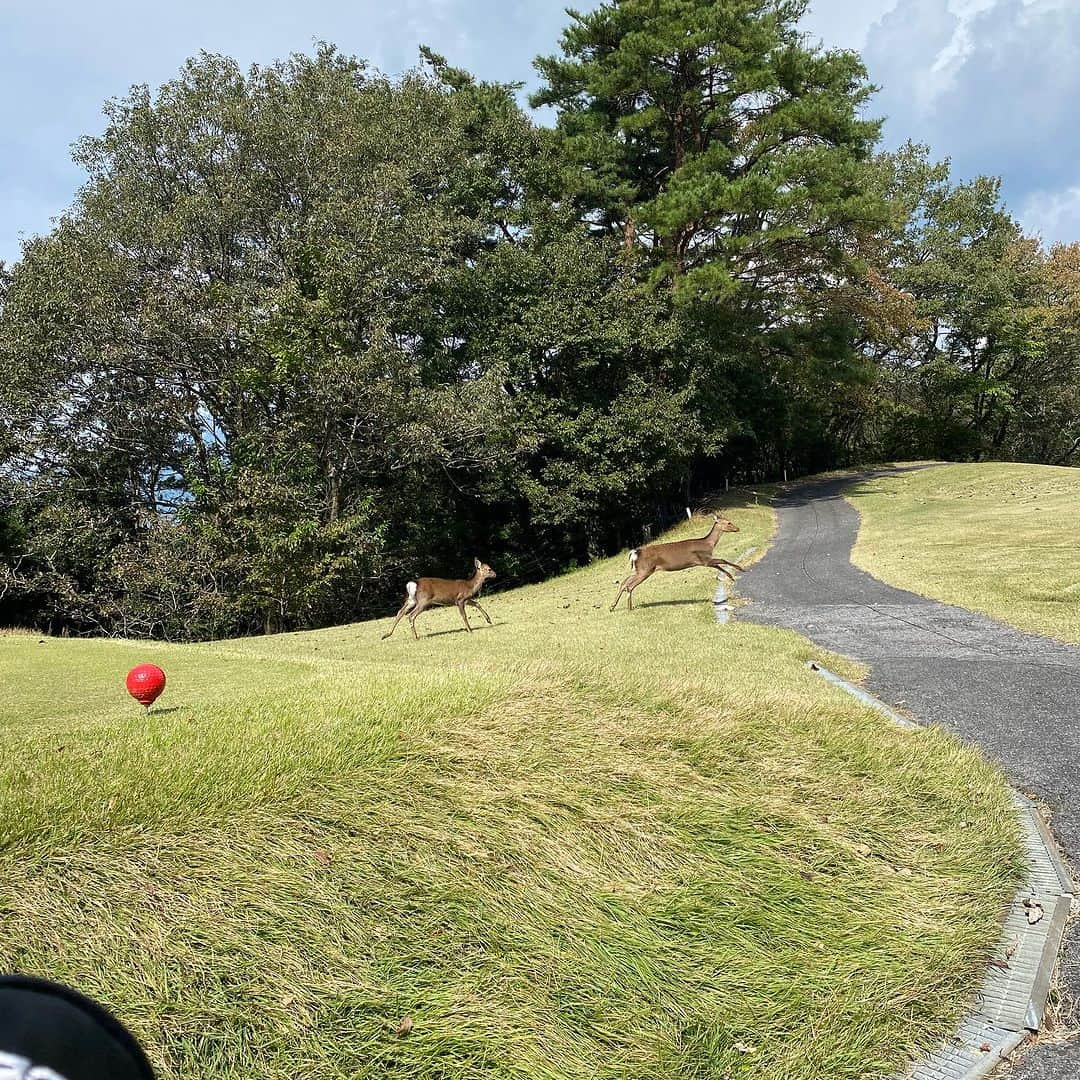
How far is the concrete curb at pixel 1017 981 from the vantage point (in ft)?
8.48

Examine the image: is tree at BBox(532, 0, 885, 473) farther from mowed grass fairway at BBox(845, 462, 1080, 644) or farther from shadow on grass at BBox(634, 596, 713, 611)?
shadow on grass at BBox(634, 596, 713, 611)

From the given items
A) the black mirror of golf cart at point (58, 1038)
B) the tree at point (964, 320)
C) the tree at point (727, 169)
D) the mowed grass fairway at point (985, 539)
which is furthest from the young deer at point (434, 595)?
the tree at point (964, 320)

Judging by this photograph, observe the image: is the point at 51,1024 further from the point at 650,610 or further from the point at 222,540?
the point at 222,540

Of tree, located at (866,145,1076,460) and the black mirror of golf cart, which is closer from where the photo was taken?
the black mirror of golf cart

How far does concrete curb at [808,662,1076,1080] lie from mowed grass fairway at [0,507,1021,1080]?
8cm

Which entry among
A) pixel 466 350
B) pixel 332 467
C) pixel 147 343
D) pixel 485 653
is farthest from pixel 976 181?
pixel 485 653

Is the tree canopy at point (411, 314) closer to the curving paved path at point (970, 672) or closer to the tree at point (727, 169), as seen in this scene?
the tree at point (727, 169)

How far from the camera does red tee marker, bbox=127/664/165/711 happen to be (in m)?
4.23

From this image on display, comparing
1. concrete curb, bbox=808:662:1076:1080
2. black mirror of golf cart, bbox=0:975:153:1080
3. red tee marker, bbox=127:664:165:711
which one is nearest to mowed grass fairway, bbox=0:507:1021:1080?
concrete curb, bbox=808:662:1076:1080

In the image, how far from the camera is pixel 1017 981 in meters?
2.90

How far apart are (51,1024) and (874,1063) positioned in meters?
2.69

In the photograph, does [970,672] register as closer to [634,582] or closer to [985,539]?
[634,582]

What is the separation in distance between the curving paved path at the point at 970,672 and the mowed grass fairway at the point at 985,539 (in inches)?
22.4

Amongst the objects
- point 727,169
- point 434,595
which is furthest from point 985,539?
point 727,169
